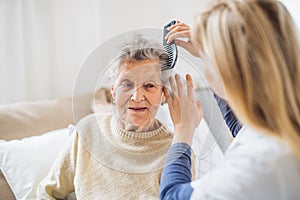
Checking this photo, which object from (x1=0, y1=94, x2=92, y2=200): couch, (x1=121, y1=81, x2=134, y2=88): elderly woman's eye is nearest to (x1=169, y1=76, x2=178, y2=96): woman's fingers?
(x1=121, y1=81, x2=134, y2=88): elderly woman's eye

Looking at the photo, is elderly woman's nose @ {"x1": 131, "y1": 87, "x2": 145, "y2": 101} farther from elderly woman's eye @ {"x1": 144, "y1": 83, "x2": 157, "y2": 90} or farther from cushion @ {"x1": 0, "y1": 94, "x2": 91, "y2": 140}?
cushion @ {"x1": 0, "y1": 94, "x2": 91, "y2": 140}

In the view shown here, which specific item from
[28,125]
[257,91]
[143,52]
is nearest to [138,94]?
[143,52]

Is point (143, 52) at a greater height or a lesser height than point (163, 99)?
greater

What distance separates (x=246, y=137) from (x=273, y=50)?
20 cm

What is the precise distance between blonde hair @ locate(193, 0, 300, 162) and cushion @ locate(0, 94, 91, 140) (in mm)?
897

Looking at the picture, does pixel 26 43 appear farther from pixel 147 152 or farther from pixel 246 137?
pixel 246 137

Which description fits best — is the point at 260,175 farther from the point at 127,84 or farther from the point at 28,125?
the point at 28,125

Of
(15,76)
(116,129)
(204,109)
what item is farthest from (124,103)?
(15,76)

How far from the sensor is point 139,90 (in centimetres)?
122

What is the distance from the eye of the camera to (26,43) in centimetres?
212

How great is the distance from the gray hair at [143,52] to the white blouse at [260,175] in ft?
1.17

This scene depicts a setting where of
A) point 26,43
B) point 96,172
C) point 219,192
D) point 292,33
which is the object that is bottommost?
point 96,172

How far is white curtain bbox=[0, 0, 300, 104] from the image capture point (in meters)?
2.06

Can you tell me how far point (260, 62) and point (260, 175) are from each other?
0.73 feet
